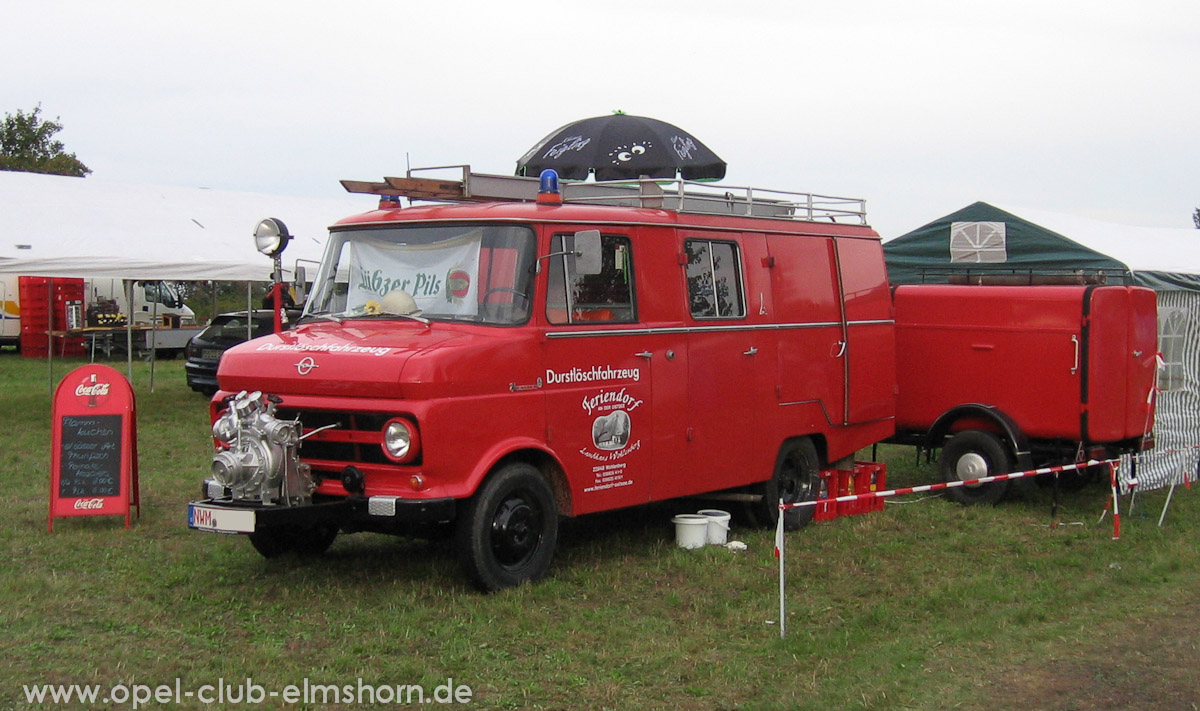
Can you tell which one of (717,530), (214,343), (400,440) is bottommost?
(717,530)

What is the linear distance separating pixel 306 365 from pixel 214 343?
42.8ft

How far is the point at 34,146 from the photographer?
45281 mm

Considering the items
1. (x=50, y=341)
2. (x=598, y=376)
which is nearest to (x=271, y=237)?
(x=598, y=376)

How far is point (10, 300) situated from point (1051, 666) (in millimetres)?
29499

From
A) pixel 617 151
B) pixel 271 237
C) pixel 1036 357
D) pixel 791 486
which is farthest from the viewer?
pixel 617 151

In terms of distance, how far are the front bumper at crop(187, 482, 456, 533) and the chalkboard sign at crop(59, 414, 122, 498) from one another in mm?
2849

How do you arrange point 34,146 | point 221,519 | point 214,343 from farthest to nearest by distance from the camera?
1. point 34,146
2. point 214,343
3. point 221,519

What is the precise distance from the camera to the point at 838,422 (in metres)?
10.3

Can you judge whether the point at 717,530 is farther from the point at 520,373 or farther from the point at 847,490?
the point at 520,373

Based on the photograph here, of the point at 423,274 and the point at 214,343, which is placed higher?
the point at 423,274

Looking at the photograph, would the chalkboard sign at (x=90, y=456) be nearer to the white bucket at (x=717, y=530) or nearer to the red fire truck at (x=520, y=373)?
the red fire truck at (x=520, y=373)

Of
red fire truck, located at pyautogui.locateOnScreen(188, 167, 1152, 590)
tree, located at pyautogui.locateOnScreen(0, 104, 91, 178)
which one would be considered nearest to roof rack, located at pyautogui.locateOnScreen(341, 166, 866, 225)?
red fire truck, located at pyautogui.locateOnScreen(188, 167, 1152, 590)

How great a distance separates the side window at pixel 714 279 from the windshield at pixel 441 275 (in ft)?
5.40

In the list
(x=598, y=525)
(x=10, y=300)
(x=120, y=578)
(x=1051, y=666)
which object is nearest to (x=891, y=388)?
(x=598, y=525)
